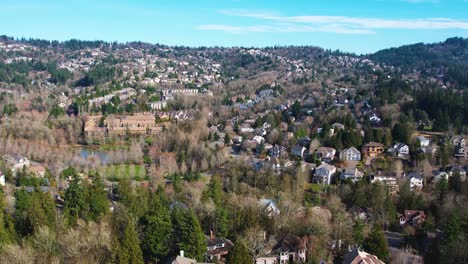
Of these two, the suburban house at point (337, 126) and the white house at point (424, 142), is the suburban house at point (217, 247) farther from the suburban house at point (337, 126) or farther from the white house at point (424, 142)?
the suburban house at point (337, 126)

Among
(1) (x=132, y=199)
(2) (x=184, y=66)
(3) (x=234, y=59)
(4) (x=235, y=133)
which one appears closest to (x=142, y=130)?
(4) (x=235, y=133)

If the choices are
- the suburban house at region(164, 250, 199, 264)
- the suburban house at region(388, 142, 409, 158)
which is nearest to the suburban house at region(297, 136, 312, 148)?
the suburban house at region(388, 142, 409, 158)

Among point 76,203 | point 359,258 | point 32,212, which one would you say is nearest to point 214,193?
point 76,203

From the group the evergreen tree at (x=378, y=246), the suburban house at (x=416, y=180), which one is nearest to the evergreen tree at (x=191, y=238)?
the evergreen tree at (x=378, y=246)

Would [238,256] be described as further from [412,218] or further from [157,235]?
[412,218]

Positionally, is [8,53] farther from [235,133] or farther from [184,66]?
[235,133]

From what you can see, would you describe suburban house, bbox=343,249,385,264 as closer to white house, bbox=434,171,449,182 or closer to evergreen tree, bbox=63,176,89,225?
evergreen tree, bbox=63,176,89,225
